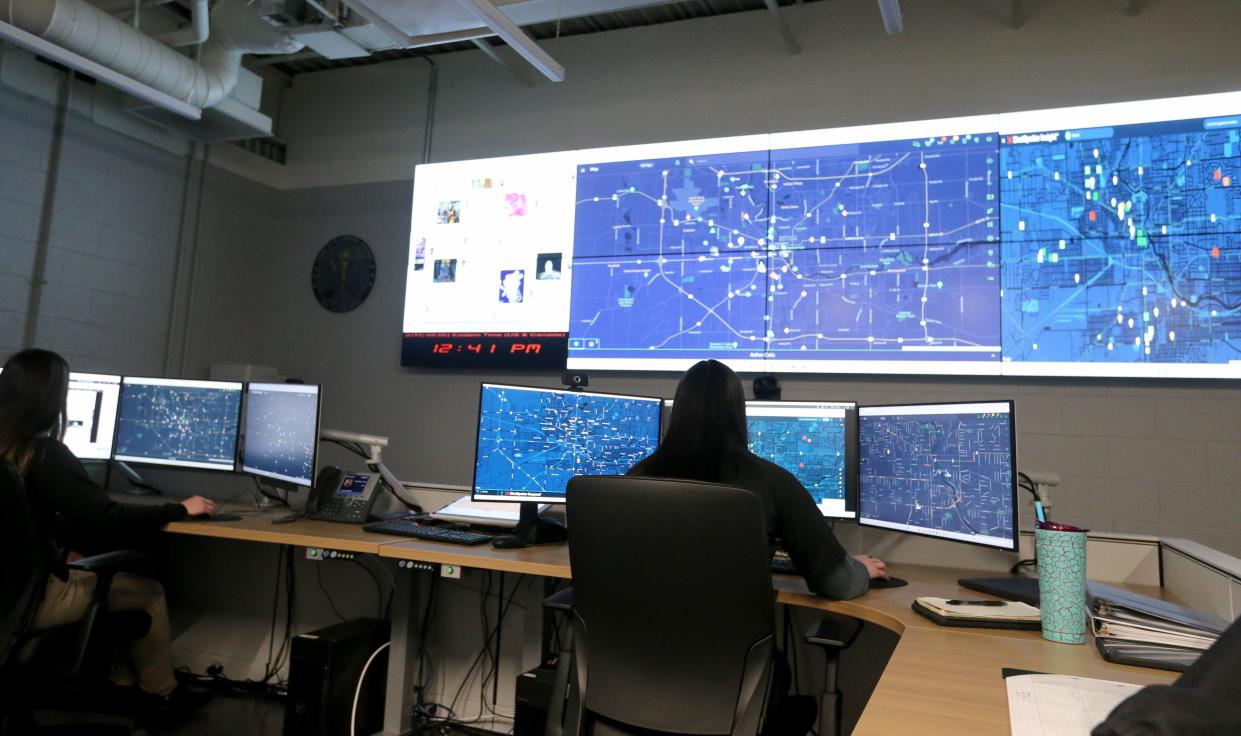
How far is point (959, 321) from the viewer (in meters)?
3.26

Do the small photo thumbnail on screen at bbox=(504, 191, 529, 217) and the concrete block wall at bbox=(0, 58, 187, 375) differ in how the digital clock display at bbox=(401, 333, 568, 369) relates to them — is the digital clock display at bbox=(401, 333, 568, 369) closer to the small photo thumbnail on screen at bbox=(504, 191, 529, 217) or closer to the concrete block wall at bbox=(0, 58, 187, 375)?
the small photo thumbnail on screen at bbox=(504, 191, 529, 217)

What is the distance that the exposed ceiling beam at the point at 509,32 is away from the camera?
9.40 ft

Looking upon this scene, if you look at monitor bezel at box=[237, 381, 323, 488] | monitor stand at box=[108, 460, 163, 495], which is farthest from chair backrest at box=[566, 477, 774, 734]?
monitor stand at box=[108, 460, 163, 495]

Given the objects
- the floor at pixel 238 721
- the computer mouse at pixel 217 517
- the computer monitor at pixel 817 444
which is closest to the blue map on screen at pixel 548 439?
the computer monitor at pixel 817 444

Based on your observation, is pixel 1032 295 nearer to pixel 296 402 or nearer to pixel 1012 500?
pixel 1012 500

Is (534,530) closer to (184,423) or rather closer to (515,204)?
(184,423)

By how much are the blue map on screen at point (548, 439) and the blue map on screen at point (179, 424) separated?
4.04ft

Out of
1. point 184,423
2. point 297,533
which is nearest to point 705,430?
point 297,533

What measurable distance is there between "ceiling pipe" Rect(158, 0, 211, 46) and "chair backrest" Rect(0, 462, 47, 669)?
2542 millimetres

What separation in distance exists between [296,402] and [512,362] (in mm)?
1342

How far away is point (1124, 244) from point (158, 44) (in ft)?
13.8

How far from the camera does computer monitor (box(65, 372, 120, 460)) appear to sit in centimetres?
314

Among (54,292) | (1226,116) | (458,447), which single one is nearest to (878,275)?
(1226,116)

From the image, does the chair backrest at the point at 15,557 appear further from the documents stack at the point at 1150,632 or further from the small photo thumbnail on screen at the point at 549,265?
the small photo thumbnail on screen at the point at 549,265
